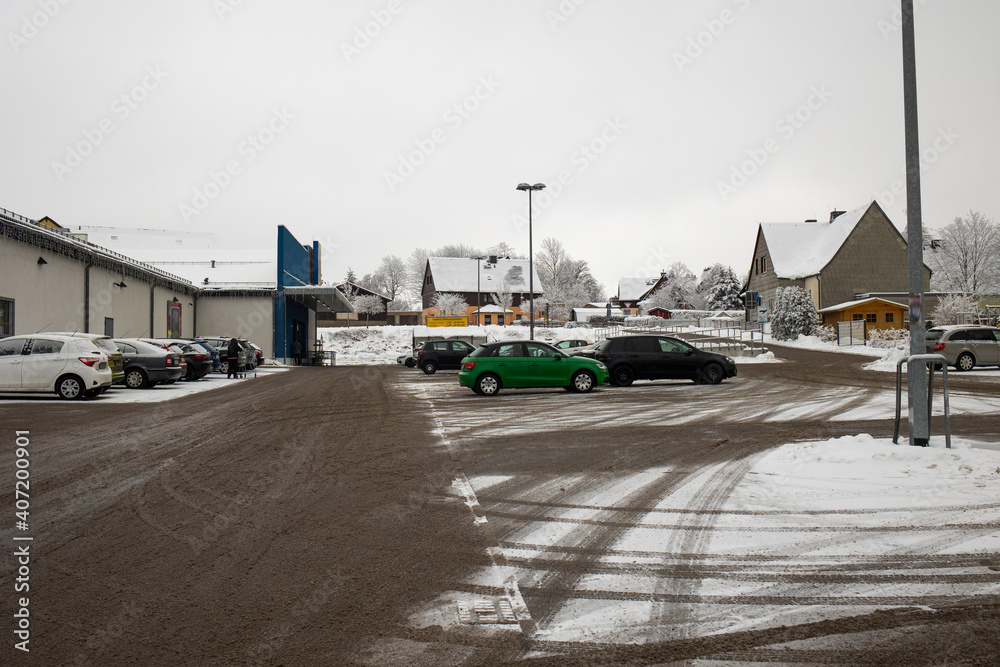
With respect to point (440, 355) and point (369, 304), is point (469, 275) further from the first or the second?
point (440, 355)

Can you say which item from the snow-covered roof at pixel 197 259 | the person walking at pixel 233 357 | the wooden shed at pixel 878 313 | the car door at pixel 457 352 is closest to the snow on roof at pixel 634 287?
the wooden shed at pixel 878 313

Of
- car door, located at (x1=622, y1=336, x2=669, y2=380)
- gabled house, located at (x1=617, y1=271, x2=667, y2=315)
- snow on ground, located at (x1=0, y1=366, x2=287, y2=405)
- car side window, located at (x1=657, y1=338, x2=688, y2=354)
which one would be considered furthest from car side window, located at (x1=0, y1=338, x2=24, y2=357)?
gabled house, located at (x1=617, y1=271, x2=667, y2=315)

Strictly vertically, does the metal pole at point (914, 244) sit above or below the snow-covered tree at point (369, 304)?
below

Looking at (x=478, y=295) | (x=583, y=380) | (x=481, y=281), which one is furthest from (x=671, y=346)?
(x=481, y=281)

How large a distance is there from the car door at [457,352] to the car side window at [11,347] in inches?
696

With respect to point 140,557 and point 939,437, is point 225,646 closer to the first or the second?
point 140,557

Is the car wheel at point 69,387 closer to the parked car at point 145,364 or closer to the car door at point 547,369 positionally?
the parked car at point 145,364

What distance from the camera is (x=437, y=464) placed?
8266mm

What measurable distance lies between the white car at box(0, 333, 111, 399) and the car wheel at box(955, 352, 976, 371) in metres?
27.1

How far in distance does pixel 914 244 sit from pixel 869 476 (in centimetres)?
296

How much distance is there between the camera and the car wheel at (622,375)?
2059 cm

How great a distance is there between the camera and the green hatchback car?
59.9 ft

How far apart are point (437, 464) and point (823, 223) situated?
66.2m

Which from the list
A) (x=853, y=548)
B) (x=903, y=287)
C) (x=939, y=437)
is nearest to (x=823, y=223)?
(x=903, y=287)
